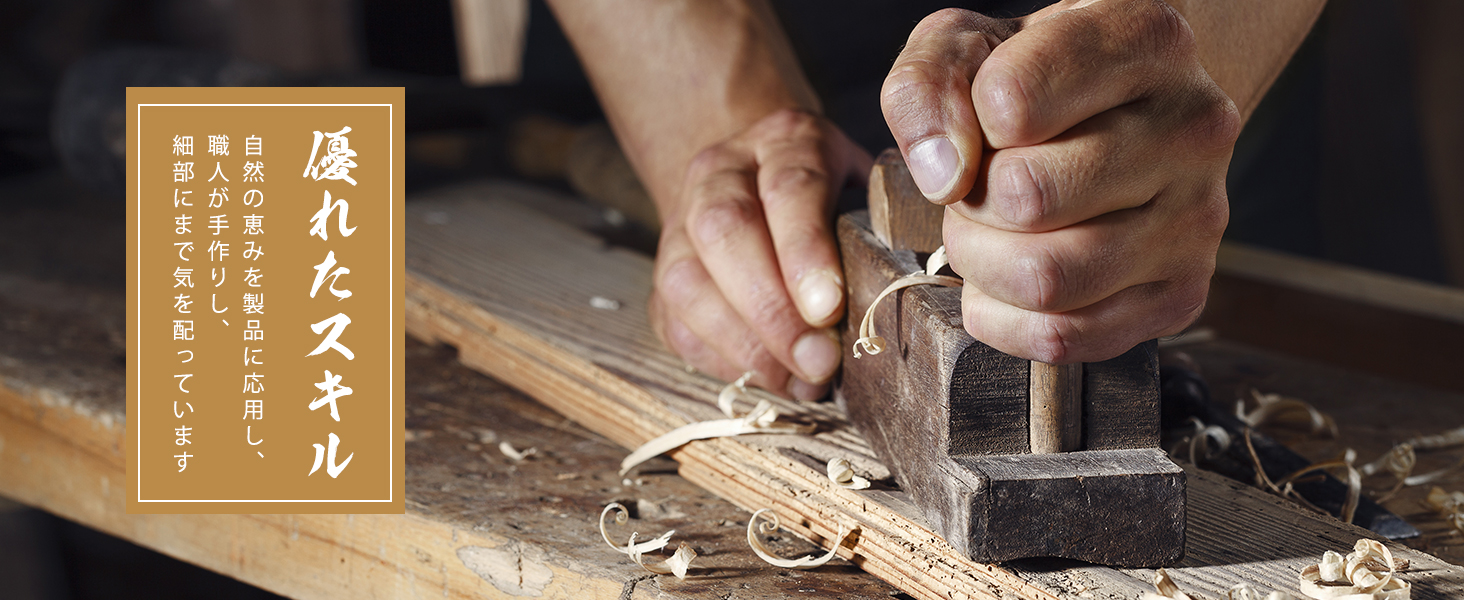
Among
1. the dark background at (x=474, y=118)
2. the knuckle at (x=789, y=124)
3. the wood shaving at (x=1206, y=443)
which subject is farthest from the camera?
the dark background at (x=474, y=118)

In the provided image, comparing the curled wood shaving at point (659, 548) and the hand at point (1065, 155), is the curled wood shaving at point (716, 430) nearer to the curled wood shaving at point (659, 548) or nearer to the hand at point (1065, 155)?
the curled wood shaving at point (659, 548)

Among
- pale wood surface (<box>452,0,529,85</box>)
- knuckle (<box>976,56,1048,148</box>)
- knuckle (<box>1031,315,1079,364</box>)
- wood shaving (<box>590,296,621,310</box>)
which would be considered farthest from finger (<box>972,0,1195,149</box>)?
pale wood surface (<box>452,0,529,85</box>)

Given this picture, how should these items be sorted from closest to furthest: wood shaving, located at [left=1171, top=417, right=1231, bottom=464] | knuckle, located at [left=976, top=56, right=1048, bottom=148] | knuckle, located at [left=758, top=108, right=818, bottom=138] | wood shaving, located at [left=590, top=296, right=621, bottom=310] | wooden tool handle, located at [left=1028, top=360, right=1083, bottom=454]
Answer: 1. knuckle, located at [left=976, top=56, right=1048, bottom=148]
2. wooden tool handle, located at [left=1028, top=360, right=1083, bottom=454]
3. wood shaving, located at [left=1171, top=417, right=1231, bottom=464]
4. knuckle, located at [left=758, top=108, right=818, bottom=138]
5. wood shaving, located at [left=590, top=296, right=621, bottom=310]

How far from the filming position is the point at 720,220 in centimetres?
92

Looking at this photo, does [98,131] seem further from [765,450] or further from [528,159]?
[765,450]

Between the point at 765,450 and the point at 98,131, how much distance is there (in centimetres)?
146

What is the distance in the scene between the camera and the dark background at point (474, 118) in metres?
1.73

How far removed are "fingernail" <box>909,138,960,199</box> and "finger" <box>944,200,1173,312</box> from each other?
39 millimetres

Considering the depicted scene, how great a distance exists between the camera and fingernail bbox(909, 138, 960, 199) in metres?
0.53

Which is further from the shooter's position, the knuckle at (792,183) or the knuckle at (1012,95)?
the knuckle at (792,183)

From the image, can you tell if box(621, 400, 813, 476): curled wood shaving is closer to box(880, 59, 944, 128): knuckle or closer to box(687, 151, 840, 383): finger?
box(687, 151, 840, 383): finger

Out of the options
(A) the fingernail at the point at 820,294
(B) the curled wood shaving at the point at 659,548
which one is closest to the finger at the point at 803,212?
(A) the fingernail at the point at 820,294

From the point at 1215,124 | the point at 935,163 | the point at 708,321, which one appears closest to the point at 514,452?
the point at 708,321

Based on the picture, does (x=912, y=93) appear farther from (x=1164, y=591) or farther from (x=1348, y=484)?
(x=1348, y=484)
